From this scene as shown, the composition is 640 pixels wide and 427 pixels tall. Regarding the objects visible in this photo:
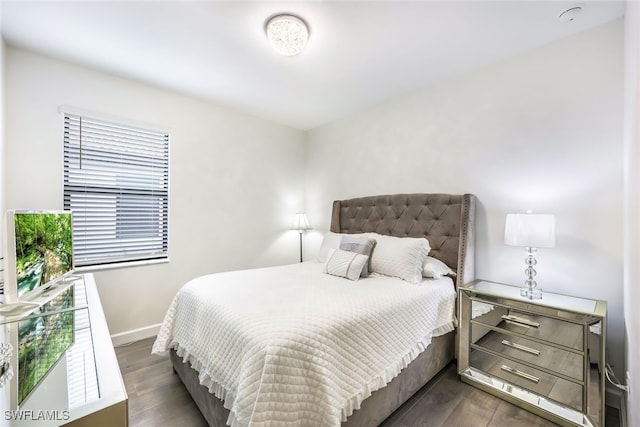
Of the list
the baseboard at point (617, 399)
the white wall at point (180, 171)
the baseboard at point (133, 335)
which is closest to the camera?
the baseboard at point (617, 399)

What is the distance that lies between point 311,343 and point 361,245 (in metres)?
1.29

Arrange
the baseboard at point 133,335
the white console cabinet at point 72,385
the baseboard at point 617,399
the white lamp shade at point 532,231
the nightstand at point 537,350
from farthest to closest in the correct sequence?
1. the baseboard at point 133,335
2. the white lamp shade at point 532,231
3. the baseboard at point 617,399
4. the nightstand at point 537,350
5. the white console cabinet at point 72,385

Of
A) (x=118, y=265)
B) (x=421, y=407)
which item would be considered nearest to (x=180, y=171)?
(x=118, y=265)

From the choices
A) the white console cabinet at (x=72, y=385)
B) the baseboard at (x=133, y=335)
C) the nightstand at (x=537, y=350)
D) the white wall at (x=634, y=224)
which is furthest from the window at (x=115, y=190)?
the white wall at (x=634, y=224)

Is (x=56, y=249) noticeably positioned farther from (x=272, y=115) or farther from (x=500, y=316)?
(x=500, y=316)

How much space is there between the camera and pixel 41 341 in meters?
0.96

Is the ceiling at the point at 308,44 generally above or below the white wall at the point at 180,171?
above

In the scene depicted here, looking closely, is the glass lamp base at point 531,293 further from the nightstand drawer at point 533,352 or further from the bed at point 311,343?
the bed at point 311,343

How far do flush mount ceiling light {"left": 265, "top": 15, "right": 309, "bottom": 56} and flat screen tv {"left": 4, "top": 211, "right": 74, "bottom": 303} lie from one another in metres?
1.68

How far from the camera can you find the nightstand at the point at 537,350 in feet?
4.80

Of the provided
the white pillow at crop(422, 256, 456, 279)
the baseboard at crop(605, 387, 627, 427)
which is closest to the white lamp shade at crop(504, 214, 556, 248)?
the white pillow at crop(422, 256, 456, 279)

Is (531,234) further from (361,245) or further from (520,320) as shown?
(361,245)

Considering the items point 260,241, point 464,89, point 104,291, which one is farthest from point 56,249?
point 464,89

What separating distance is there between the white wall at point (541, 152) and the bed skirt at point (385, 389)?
815 millimetres
